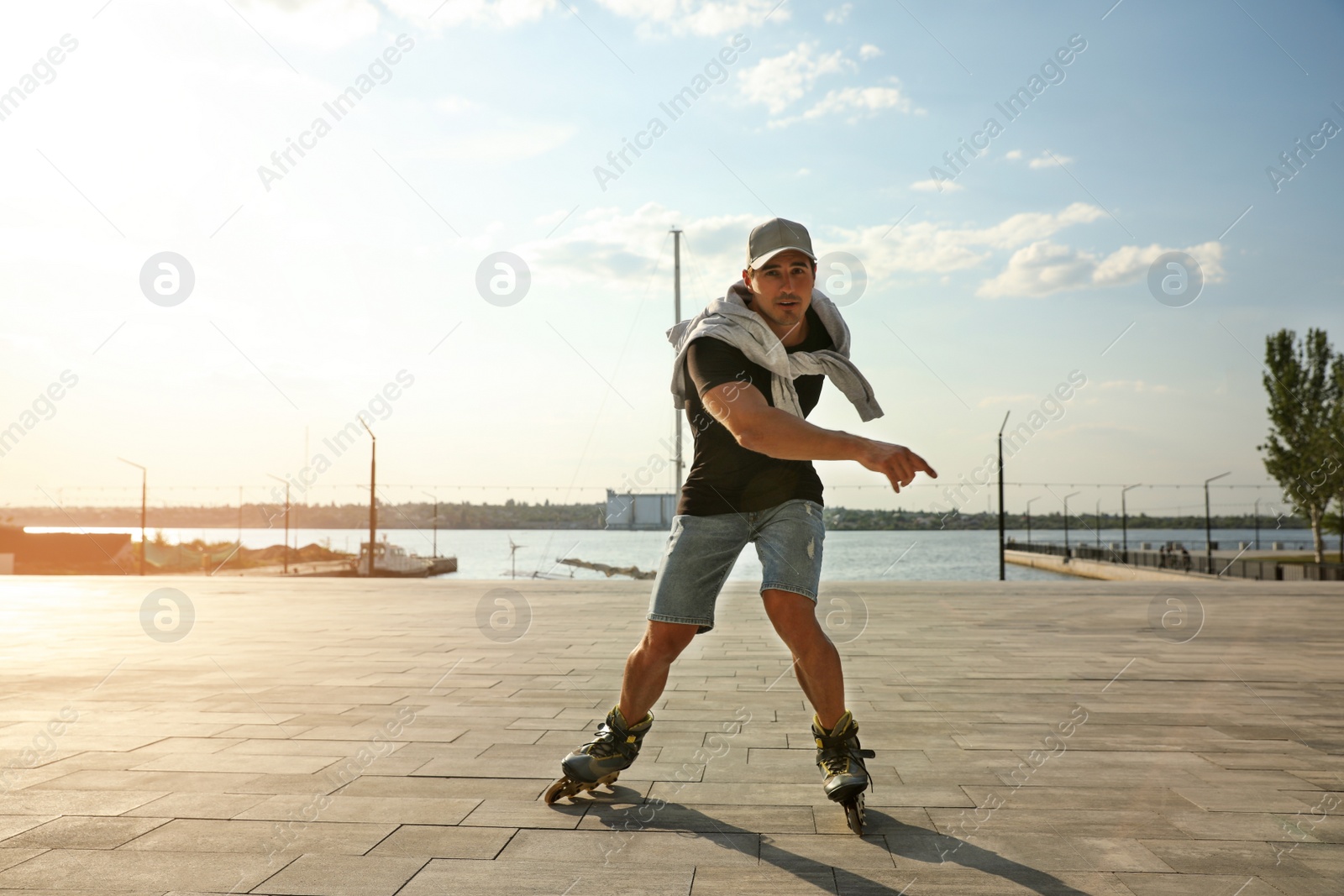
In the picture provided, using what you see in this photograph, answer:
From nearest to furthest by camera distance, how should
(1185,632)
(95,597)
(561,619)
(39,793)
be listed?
(39,793)
(1185,632)
(561,619)
(95,597)

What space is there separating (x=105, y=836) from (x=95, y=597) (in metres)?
10.9

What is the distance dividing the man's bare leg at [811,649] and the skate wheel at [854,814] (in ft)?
0.76

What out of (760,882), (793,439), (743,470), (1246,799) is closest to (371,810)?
(760,882)

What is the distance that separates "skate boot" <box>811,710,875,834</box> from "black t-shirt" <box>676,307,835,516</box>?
2.36 ft

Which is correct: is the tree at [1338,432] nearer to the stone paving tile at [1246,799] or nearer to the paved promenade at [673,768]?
the paved promenade at [673,768]

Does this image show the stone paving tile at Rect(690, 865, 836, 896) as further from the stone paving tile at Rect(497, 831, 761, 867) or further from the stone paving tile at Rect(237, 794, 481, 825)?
the stone paving tile at Rect(237, 794, 481, 825)

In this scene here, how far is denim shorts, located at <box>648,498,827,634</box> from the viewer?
2902 millimetres

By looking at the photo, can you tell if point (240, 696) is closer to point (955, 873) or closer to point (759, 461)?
point (759, 461)

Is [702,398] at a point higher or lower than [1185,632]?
higher

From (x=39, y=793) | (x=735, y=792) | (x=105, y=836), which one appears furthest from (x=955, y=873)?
(x=39, y=793)

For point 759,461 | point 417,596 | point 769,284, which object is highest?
point 769,284

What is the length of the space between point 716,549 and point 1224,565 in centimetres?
4231

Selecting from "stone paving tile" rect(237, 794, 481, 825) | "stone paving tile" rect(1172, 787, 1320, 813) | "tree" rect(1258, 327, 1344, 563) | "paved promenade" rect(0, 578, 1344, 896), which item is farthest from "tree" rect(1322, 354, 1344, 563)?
"stone paving tile" rect(237, 794, 481, 825)

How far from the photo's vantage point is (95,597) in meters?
11.9
